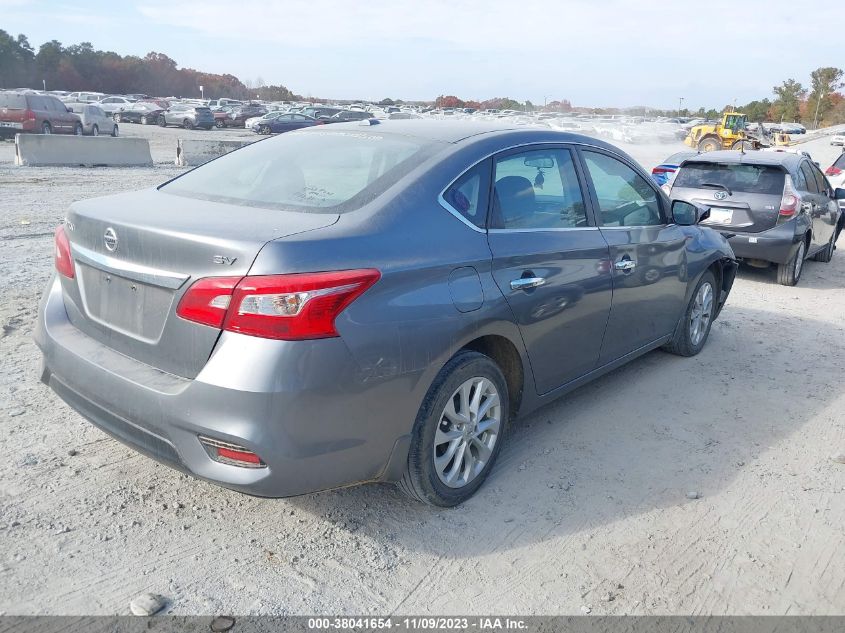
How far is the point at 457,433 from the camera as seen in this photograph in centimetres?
336

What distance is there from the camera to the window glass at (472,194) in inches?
132

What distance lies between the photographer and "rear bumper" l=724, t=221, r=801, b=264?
8.53 metres

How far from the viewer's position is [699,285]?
5641mm

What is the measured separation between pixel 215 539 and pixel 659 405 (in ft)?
10.1

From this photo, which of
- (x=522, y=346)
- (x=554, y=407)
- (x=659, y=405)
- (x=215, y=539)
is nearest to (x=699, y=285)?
(x=659, y=405)

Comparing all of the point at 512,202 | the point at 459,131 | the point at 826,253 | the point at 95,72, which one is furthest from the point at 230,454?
the point at 95,72

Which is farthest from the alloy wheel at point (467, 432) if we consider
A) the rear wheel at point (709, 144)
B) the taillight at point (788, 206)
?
the rear wheel at point (709, 144)

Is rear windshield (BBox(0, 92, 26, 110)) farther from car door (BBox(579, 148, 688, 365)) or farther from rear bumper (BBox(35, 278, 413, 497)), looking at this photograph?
rear bumper (BBox(35, 278, 413, 497))

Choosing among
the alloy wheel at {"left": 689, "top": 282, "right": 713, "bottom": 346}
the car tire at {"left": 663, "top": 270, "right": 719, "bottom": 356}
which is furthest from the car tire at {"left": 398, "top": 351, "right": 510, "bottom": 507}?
the alloy wheel at {"left": 689, "top": 282, "right": 713, "bottom": 346}

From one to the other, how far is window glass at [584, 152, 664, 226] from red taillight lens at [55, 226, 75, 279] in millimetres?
2891

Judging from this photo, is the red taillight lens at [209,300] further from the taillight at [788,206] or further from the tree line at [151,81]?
the tree line at [151,81]

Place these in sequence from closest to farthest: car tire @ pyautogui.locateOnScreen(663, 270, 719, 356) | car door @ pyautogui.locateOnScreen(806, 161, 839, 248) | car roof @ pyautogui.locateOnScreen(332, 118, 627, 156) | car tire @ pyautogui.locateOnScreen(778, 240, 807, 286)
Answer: car roof @ pyautogui.locateOnScreen(332, 118, 627, 156) < car tire @ pyautogui.locateOnScreen(663, 270, 719, 356) < car tire @ pyautogui.locateOnScreen(778, 240, 807, 286) < car door @ pyautogui.locateOnScreen(806, 161, 839, 248)

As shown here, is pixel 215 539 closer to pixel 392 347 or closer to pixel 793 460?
pixel 392 347

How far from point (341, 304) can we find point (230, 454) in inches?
28.0
